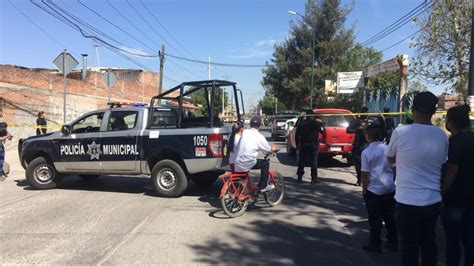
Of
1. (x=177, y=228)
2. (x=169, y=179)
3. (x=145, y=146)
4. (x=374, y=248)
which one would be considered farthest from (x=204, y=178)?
(x=374, y=248)

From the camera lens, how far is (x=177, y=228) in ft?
20.9

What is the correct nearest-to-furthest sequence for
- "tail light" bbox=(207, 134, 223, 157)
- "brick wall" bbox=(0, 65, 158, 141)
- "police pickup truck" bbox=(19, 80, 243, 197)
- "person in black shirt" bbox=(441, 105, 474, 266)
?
"person in black shirt" bbox=(441, 105, 474, 266) → "tail light" bbox=(207, 134, 223, 157) → "police pickup truck" bbox=(19, 80, 243, 197) → "brick wall" bbox=(0, 65, 158, 141)

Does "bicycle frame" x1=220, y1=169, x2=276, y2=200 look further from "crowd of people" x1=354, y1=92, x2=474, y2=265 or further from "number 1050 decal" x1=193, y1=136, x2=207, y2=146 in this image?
"crowd of people" x1=354, y1=92, x2=474, y2=265

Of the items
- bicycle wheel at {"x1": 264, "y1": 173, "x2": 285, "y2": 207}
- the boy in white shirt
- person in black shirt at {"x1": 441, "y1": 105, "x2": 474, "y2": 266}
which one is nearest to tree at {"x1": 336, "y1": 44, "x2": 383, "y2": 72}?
bicycle wheel at {"x1": 264, "y1": 173, "x2": 285, "y2": 207}

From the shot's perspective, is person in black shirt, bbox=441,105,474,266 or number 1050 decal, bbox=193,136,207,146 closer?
person in black shirt, bbox=441,105,474,266

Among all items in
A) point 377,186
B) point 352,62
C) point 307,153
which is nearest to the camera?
point 377,186

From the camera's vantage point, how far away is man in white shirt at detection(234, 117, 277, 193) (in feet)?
23.6

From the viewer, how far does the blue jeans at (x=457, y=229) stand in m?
3.95

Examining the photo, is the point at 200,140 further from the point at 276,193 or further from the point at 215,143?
the point at 276,193

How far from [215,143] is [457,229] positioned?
496 centimetres

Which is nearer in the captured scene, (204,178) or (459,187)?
(459,187)

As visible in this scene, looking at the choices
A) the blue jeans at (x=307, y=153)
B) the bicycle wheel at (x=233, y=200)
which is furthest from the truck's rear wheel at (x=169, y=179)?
the blue jeans at (x=307, y=153)

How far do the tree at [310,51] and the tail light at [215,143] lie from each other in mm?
29682

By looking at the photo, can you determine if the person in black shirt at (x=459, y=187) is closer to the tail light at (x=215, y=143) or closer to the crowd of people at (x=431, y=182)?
the crowd of people at (x=431, y=182)
